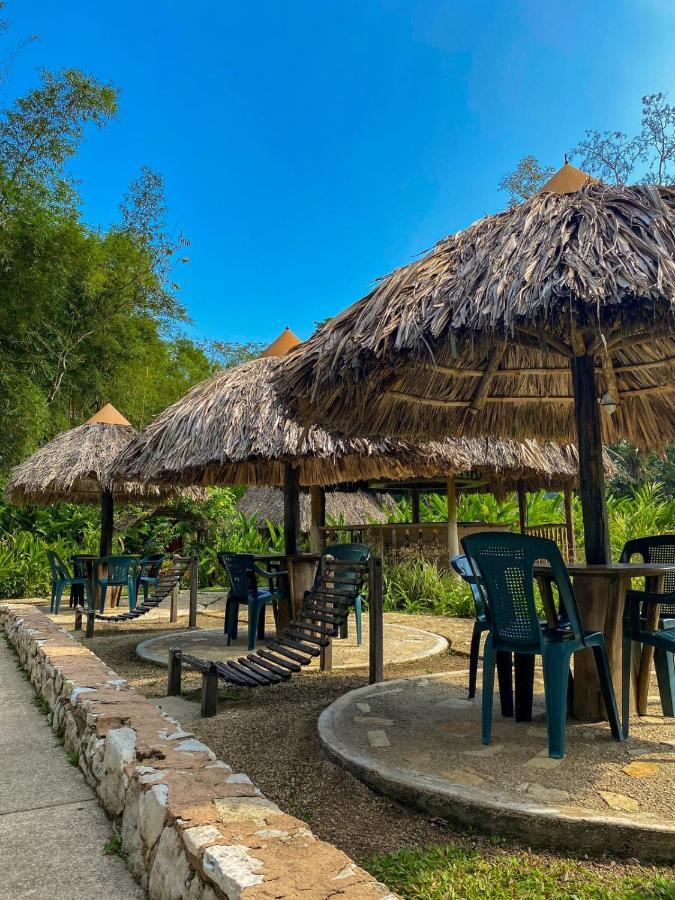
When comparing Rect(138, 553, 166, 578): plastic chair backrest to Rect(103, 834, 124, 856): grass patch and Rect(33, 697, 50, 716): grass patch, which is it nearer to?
Rect(33, 697, 50, 716): grass patch

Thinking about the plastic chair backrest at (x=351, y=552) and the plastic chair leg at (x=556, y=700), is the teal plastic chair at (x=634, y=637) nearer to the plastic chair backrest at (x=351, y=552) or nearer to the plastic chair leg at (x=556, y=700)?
the plastic chair leg at (x=556, y=700)

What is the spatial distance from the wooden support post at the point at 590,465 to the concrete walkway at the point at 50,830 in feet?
8.47

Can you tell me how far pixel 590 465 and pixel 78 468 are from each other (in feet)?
24.9

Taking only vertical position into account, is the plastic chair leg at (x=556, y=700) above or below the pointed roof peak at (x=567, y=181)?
below

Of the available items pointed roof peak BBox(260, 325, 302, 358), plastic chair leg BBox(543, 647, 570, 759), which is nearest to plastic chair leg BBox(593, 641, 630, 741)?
plastic chair leg BBox(543, 647, 570, 759)

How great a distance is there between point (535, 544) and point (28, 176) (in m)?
12.3

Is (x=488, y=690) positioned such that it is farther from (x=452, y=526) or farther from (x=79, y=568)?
(x=79, y=568)

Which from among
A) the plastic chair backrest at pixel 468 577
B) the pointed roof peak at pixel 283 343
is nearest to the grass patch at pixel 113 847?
the plastic chair backrest at pixel 468 577

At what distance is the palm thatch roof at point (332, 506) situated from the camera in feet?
51.8

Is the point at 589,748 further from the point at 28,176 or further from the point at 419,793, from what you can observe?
the point at 28,176

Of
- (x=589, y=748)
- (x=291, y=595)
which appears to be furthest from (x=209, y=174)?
(x=589, y=748)

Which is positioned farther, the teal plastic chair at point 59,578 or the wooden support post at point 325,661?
the teal plastic chair at point 59,578

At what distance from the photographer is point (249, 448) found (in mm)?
6137

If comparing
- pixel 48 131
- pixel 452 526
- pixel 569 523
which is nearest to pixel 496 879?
pixel 452 526
